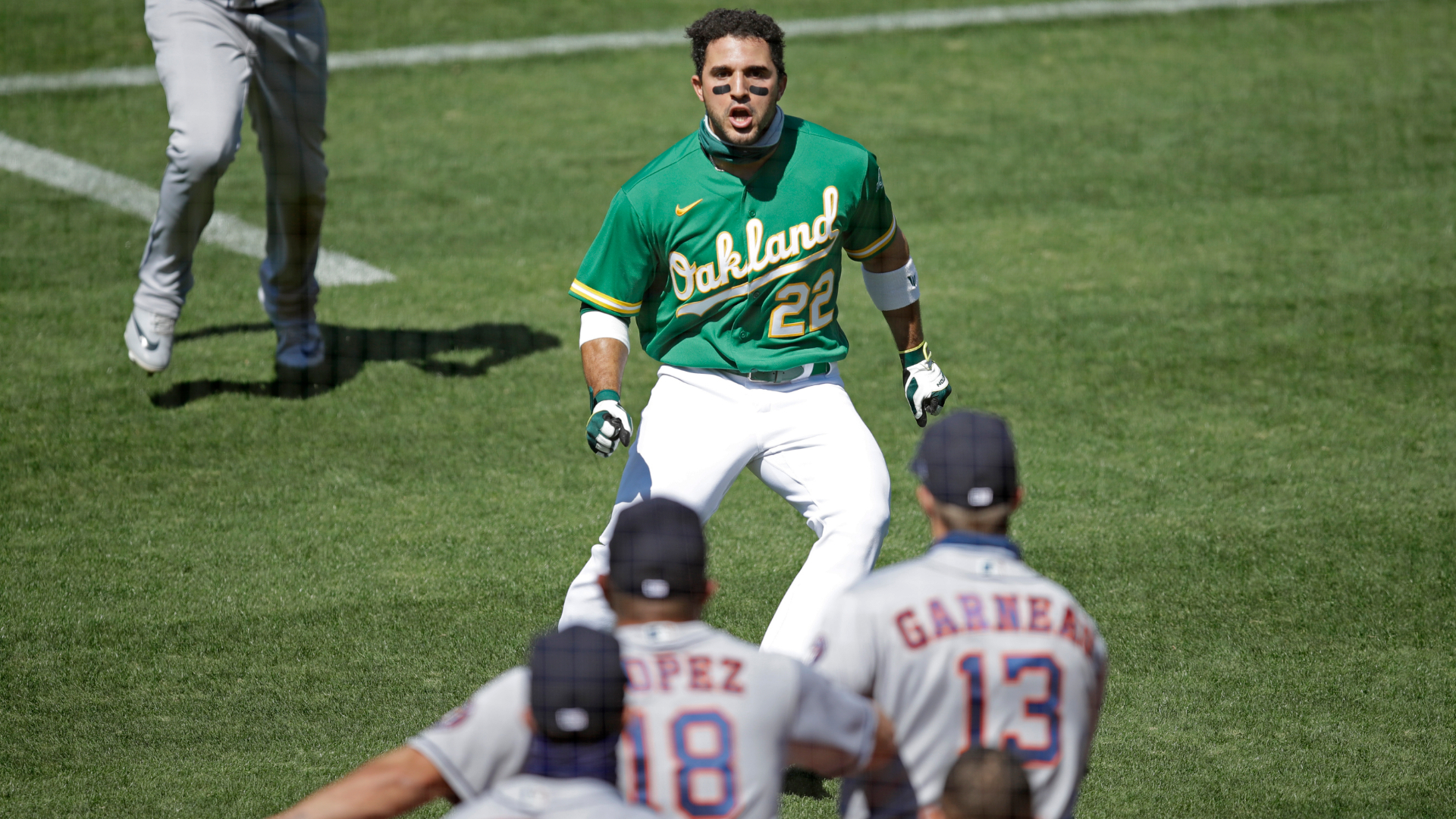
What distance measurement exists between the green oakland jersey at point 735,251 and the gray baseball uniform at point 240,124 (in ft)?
9.29

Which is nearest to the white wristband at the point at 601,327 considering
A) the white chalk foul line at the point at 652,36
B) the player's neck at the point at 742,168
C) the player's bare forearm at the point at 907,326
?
Result: the player's neck at the point at 742,168

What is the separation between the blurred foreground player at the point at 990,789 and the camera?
262cm

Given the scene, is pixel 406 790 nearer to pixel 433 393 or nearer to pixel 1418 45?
pixel 433 393

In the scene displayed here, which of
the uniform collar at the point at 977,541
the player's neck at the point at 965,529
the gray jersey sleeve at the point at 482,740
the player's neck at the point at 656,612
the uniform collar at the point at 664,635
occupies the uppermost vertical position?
the player's neck at the point at 965,529

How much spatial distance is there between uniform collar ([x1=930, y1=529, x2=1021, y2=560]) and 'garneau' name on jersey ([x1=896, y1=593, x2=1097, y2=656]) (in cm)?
11

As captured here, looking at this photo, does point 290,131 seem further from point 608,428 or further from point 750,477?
point 608,428

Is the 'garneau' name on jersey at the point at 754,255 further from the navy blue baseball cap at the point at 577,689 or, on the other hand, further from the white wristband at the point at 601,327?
the navy blue baseball cap at the point at 577,689

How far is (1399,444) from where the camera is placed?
6.85m

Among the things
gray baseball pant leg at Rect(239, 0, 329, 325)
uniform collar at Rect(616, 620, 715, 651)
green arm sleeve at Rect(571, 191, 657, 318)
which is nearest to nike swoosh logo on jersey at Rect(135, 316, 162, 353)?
gray baseball pant leg at Rect(239, 0, 329, 325)

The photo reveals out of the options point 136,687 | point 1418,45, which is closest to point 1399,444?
point 136,687

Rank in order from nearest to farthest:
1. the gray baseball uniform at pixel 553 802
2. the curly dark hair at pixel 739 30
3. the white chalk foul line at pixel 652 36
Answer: the gray baseball uniform at pixel 553 802, the curly dark hair at pixel 739 30, the white chalk foul line at pixel 652 36

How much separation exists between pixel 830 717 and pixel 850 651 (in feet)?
0.58

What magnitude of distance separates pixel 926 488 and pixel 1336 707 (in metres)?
2.53

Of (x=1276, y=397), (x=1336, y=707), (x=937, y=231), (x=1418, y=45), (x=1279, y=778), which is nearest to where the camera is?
(x=1279, y=778)
